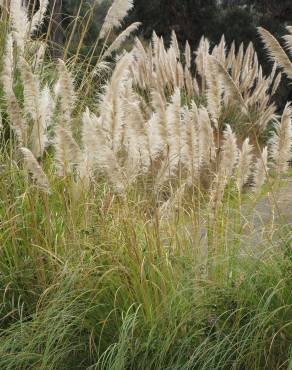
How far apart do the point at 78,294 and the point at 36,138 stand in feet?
2.40

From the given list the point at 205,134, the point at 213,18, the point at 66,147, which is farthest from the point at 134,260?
the point at 213,18

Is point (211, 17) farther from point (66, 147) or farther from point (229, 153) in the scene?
point (66, 147)

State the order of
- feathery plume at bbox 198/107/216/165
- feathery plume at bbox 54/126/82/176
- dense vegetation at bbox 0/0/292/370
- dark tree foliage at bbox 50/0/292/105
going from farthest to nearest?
dark tree foliage at bbox 50/0/292/105 → feathery plume at bbox 198/107/216/165 → feathery plume at bbox 54/126/82/176 → dense vegetation at bbox 0/0/292/370

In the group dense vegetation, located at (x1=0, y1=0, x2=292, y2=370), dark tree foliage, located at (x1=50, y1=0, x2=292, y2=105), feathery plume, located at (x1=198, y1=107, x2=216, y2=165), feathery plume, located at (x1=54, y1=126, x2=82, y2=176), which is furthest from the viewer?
dark tree foliage, located at (x1=50, y1=0, x2=292, y2=105)

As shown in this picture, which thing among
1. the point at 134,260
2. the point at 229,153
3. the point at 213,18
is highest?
the point at 213,18

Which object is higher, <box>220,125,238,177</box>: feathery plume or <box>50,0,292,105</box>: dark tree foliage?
<box>50,0,292,105</box>: dark tree foliage

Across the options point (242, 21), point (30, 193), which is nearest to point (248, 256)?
point (30, 193)

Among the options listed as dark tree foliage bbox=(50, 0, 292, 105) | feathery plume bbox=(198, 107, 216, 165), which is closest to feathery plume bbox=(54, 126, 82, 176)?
feathery plume bbox=(198, 107, 216, 165)

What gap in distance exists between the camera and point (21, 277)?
3.74 m

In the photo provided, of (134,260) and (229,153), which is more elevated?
(229,153)

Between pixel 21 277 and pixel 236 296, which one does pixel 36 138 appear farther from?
pixel 236 296

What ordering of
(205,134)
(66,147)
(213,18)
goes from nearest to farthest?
(66,147) → (205,134) → (213,18)

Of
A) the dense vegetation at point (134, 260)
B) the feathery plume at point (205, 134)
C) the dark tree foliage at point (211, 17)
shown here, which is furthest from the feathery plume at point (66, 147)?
the dark tree foliage at point (211, 17)

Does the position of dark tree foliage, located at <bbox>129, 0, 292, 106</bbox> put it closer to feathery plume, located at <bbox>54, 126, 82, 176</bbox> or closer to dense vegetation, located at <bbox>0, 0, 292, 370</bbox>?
dense vegetation, located at <bbox>0, 0, 292, 370</bbox>
